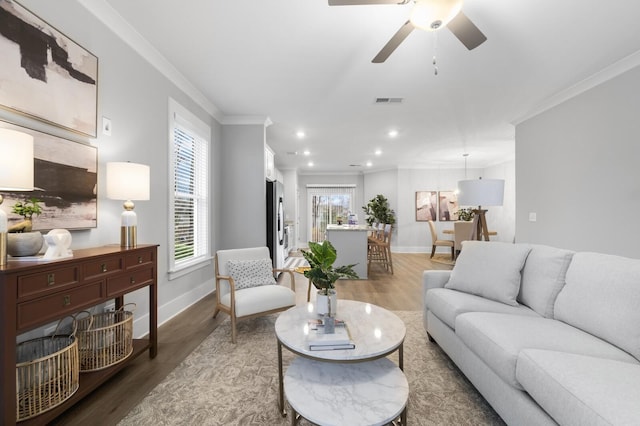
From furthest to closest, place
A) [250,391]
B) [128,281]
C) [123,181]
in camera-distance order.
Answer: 1. [123,181]
2. [128,281]
3. [250,391]

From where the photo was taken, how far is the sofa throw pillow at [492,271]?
2.10 meters

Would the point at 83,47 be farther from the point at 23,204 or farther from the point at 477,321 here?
the point at 477,321

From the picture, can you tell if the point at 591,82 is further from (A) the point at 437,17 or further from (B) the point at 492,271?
(A) the point at 437,17

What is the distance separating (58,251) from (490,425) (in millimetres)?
2582

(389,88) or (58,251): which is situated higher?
(389,88)

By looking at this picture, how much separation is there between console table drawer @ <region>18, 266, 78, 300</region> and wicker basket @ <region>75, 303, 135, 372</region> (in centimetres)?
45

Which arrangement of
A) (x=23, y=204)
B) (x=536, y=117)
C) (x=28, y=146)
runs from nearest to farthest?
(x=28, y=146)
(x=23, y=204)
(x=536, y=117)

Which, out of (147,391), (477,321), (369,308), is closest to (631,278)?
(477,321)

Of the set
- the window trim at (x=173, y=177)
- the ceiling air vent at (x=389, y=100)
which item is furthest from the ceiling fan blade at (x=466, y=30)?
the window trim at (x=173, y=177)

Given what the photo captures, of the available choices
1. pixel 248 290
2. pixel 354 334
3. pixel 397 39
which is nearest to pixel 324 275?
pixel 354 334

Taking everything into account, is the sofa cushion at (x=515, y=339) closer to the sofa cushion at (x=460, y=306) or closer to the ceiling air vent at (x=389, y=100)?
the sofa cushion at (x=460, y=306)

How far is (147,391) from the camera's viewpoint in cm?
182

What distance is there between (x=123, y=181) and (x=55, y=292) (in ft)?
3.01

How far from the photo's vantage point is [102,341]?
1871 millimetres
